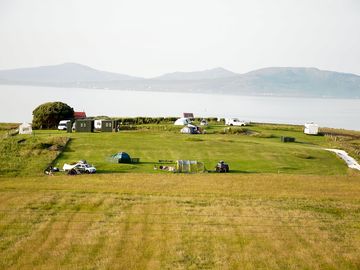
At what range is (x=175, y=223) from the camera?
1189 inches

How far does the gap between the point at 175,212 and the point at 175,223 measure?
250 centimetres

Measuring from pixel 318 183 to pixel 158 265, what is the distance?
1009 inches

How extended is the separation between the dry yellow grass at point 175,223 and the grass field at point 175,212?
0.07 metres

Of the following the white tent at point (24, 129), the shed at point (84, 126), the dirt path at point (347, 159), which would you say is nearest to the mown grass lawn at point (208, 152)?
the dirt path at point (347, 159)

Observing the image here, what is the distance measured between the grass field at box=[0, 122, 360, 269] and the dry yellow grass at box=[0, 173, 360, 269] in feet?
0.22

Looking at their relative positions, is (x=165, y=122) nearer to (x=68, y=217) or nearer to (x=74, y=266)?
(x=68, y=217)

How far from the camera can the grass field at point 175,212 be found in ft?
81.0

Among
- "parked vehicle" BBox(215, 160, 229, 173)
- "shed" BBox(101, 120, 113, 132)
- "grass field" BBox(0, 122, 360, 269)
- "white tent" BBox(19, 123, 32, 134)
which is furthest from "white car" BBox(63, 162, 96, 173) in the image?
"shed" BBox(101, 120, 113, 132)

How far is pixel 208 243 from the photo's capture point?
26.8m

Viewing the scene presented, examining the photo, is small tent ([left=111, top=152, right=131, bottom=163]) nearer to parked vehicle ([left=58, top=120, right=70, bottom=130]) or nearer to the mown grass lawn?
the mown grass lawn

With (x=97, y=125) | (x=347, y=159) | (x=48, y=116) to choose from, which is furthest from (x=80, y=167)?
(x=48, y=116)

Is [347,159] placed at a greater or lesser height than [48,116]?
lesser

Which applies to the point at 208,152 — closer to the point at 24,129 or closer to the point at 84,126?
the point at 84,126

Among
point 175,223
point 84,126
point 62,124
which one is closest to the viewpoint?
point 175,223
